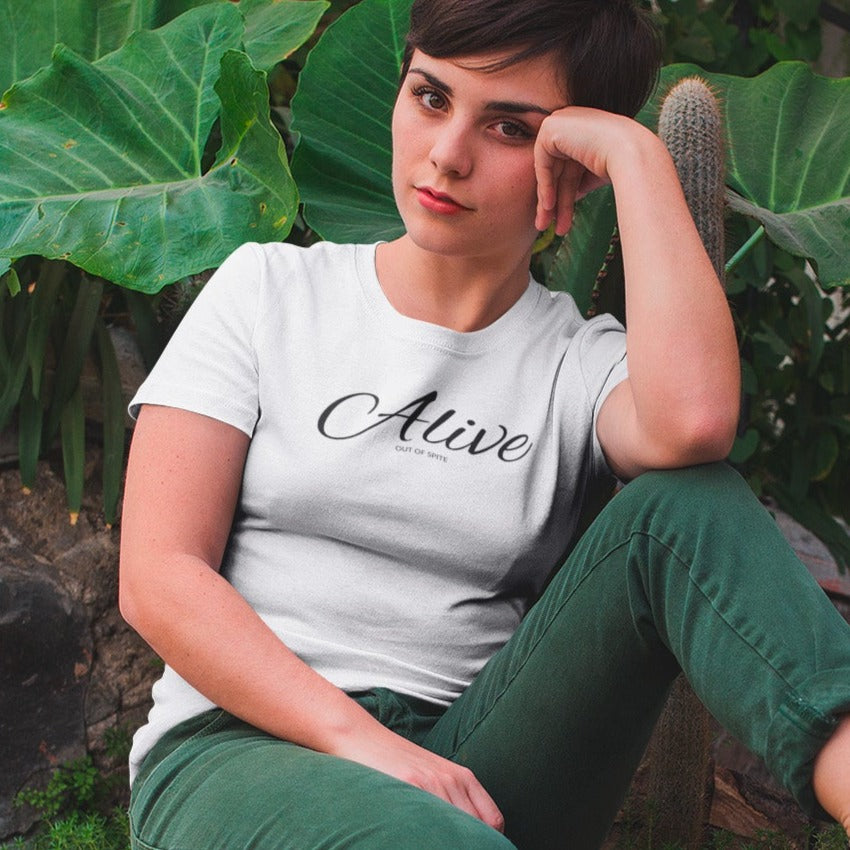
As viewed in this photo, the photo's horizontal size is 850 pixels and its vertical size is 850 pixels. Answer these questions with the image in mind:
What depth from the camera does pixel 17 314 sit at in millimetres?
2201

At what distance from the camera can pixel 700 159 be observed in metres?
1.54

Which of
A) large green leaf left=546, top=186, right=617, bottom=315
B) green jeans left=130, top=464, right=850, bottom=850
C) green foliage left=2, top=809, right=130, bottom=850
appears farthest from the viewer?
green foliage left=2, top=809, right=130, bottom=850

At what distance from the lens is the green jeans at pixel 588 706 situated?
3.54ft

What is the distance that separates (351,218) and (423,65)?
57 cm

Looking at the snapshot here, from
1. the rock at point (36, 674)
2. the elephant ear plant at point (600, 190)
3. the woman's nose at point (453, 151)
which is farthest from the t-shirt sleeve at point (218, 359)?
the rock at point (36, 674)

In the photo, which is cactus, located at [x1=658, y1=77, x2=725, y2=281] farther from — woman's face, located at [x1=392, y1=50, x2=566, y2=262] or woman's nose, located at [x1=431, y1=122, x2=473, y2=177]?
woman's nose, located at [x1=431, y1=122, x2=473, y2=177]

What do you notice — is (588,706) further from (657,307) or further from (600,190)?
(600,190)

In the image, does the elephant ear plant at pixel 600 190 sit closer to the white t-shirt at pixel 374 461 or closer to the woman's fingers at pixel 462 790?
the white t-shirt at pixel 374 461

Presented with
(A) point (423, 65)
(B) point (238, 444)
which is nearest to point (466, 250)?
(A) point (423, 65)

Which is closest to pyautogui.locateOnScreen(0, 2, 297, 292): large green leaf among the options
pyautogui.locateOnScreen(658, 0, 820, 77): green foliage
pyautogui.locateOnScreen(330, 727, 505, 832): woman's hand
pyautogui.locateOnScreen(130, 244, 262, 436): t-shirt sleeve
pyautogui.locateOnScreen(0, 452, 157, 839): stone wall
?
pyautogui.locateOnScreen(130, 244, 262, 436): t-shirt sleeve

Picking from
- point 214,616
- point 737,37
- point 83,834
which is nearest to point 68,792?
point 83,834

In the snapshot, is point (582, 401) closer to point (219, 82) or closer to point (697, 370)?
point (697, 370)

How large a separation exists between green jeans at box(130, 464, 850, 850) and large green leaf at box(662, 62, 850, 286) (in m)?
0.77

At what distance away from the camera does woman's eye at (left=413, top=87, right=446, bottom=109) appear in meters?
1.41
